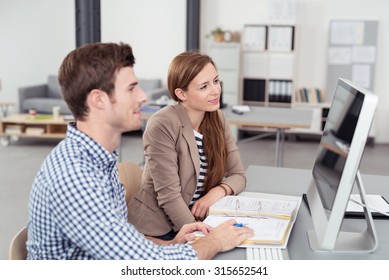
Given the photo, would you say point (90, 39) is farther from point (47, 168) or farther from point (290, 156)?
point (47, 168)

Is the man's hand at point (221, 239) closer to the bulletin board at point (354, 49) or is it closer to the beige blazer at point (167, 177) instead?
the beige blazer at point (167, 177)

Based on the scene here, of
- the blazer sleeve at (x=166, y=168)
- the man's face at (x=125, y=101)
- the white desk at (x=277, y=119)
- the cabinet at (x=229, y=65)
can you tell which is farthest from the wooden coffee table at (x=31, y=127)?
the man's face at (x=125, y=101)

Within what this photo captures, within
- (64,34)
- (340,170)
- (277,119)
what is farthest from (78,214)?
(64,34)

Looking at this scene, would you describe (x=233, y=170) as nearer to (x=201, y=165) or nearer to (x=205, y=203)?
(x=201, y=165)

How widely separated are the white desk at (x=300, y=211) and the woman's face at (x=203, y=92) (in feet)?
1.31

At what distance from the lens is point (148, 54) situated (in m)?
8.20

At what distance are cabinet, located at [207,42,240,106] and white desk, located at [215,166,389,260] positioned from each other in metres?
4.83

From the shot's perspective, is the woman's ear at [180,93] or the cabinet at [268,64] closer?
the woman's ear at [180,93]

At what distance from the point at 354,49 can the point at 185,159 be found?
5.70 m

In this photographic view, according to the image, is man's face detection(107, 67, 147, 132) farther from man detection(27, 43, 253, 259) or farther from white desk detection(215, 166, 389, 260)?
white desk detection(215, 166, 389, 260)

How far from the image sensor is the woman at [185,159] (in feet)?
6.97

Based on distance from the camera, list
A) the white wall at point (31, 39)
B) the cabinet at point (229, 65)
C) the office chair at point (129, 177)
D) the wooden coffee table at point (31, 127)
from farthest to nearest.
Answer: the white wall at point (31, 39) < the cabinet at point (229, 65) < the wooden coffee table at point (31, 127) < the office chair at point (129, 177)

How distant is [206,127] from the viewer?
2301mm

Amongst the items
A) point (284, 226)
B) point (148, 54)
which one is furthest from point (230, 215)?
point (148, 54)
